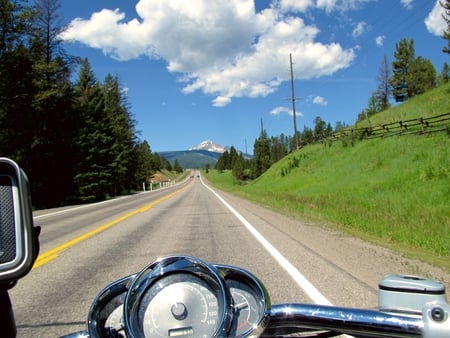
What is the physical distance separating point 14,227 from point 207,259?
258 inches

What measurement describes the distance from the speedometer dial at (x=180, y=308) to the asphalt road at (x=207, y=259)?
2.86 meters

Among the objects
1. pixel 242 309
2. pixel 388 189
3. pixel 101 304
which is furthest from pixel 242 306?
pixel 388 189

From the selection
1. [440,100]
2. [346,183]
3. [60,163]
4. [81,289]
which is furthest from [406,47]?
[81,289]

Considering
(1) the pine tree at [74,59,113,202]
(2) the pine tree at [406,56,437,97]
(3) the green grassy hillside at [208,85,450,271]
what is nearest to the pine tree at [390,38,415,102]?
(2) the pine tree at [406,56,437,97]

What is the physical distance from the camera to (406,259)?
8.00 meters

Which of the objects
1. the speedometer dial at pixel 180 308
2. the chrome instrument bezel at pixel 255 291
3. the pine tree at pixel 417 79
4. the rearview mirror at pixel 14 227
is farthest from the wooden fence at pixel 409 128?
the pine tree at pixel 417 79

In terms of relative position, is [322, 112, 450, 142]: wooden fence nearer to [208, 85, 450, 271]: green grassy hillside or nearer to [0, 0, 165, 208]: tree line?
[208, 85, 450, 271]: green grassy hillside

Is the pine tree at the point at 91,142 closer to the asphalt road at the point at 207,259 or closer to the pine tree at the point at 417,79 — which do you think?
the asphalt road at the point at 207,259

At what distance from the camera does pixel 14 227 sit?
1.51 metres

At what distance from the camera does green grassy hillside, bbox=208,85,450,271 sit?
11.0 meters

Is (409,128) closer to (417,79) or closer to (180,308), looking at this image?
(180,308)

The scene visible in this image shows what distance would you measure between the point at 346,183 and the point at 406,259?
22.7 metres

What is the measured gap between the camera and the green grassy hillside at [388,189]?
1100 centimetres

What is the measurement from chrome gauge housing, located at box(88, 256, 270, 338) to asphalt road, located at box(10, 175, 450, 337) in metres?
2.71
